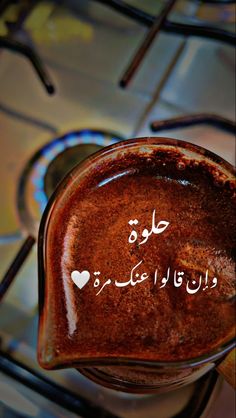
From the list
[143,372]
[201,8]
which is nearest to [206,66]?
[201,8]

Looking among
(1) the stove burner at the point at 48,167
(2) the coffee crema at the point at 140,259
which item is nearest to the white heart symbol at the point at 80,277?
(2) the coffee crema at the point at 140,259

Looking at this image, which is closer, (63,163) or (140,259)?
(140,259)

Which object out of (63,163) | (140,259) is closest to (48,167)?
(63,163)

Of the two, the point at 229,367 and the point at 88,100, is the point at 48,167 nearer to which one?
the point at 88,100

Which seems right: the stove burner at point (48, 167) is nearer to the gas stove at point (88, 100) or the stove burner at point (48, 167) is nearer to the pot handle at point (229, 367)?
the gas stove at point (88, 100)

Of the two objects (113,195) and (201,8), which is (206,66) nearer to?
(201,8)

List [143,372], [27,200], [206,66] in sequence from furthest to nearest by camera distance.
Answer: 1. [206,66]
2. [27,200]
3. [143,372]
